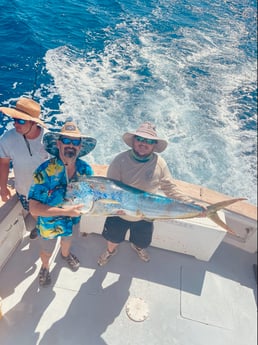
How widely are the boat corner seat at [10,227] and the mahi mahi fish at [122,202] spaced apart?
96cm

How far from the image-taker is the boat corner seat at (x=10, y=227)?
2.79 m

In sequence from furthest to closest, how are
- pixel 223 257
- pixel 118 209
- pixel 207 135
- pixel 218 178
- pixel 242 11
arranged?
pixel 242 11
pixel 207 135
pixel 218 178
pixel 223 257
pixel 118 209

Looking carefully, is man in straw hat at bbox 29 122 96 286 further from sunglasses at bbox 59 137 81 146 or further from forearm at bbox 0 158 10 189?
forearm at bbox 0 158 10 189

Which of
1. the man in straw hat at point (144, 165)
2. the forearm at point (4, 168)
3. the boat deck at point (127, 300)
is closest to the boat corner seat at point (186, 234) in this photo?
the boat deck at point (127, 300)

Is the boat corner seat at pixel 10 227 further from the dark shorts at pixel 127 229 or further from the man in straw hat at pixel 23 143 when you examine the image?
the dark shorts at pixel 127 229

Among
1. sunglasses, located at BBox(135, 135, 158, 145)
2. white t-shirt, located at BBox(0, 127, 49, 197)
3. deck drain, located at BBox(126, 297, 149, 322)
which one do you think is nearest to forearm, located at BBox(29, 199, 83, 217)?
white t-shirt, located at BBox(0, 127, 49, 197)

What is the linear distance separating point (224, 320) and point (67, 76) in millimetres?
6782

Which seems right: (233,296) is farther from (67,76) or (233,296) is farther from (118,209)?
(67,76)

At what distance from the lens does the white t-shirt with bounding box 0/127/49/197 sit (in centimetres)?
245

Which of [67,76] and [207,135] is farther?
[67,76]

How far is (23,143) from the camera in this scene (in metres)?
2.47

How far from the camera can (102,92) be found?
7.44 m

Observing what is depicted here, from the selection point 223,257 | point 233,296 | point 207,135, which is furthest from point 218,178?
point 233,296

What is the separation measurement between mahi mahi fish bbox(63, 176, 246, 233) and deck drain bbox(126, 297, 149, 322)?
1125 millimetres
